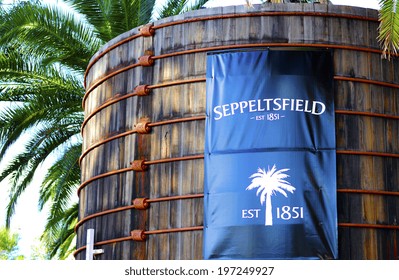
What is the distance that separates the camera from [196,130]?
54.4 ft

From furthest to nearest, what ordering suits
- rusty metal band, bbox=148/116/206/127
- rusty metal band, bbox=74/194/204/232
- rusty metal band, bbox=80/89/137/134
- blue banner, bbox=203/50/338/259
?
rusty metal band, bbox=80/89/137/134 → rusty metal band, bbox=148/116/206/127 → rusty metal band, bbox=74/194/204/232 → blue banner, bbox=203/50/338/259

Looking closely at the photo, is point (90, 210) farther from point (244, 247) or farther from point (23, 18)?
point (23, 18)

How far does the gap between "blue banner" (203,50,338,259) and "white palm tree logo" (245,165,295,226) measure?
16mm

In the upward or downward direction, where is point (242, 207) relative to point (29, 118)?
downward

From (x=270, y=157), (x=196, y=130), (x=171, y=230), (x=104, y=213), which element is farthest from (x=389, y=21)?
(x=104, y=213)

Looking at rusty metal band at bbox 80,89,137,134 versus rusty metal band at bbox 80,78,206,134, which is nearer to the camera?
rusty metal band at bbox 80,78,206,134

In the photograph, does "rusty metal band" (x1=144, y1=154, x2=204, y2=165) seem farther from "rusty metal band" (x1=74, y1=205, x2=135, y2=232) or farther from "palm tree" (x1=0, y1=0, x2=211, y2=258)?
"palm tree" (x1=0, y1=0, x2=211, y2=258)

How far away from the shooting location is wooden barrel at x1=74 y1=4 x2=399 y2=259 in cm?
1616

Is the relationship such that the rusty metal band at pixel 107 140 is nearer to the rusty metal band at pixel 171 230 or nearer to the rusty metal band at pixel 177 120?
the rusty metal band at pixel 177 120

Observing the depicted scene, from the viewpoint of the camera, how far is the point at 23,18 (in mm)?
21891

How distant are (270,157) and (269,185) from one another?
484mm

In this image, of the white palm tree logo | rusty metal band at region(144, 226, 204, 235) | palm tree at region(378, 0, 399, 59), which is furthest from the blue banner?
palm tree at region(378, 0, 399, 59)

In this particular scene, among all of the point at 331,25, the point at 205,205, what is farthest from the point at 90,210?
the point at 331,25

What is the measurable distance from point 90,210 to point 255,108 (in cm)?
381
